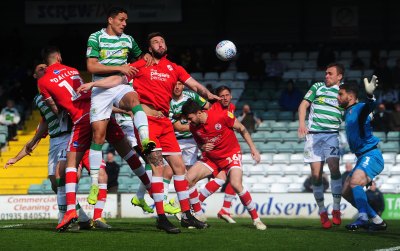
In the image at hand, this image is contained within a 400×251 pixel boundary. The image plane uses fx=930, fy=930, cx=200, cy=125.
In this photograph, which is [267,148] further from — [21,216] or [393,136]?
[21,216]

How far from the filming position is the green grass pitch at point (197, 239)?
10023 mm

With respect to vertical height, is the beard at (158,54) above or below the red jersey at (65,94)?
above

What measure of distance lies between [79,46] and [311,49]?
23.5 feet

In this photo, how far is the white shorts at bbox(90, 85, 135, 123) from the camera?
38.0 feet

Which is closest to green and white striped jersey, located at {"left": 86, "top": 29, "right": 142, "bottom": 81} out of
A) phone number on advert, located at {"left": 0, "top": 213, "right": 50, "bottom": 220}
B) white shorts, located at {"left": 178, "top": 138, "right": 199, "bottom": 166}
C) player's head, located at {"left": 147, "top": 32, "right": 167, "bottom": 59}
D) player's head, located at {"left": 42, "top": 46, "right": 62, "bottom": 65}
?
player's head, located at {"left": 147, "top": 32, "right": 167, "bottom": 59}

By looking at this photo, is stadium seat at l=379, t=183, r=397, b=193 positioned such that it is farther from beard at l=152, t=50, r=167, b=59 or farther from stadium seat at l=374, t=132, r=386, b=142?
beard at l=152, t=50, r=167, b=59

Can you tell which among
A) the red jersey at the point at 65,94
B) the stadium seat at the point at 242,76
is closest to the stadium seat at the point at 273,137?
the stadium seat at the point at 242,76

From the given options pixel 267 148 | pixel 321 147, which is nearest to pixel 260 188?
pixel 267 148

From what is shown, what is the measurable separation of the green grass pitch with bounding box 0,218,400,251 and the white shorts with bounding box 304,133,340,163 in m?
2.10

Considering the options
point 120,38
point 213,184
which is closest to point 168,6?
point 213,184

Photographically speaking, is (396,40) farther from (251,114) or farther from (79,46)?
(79,46)

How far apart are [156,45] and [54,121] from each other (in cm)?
188

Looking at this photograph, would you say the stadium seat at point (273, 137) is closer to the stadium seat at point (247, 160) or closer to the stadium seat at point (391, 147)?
the stadium seat at point (247, 160)

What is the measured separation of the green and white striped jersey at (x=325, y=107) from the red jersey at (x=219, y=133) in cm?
131
